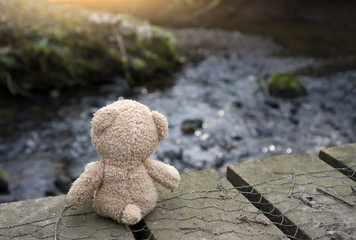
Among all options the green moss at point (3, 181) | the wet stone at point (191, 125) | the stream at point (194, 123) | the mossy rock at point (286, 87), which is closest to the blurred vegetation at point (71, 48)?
the stream at point (194, 123)

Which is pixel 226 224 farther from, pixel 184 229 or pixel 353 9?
pixel 353 9

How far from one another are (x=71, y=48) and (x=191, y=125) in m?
2.93

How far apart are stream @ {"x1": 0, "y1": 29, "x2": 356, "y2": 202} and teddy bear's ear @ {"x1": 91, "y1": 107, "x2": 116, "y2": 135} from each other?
2496 millimetres

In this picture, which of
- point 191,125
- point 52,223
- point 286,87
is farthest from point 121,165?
point 286,87

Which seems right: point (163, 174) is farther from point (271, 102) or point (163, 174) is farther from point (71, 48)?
point (71, 48)

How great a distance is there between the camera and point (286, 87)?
6824mm

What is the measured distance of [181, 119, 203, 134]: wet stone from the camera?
5.54 m

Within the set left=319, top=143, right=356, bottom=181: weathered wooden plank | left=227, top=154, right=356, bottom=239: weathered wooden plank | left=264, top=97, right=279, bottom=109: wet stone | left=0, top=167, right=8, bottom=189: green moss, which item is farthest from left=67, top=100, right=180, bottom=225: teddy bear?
left=264, top=97, right=279, bottom=109: wet stone

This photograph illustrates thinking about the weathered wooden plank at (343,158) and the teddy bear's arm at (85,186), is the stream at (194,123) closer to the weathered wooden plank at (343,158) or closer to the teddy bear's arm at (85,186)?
the weathered wooden plank at (343,158)

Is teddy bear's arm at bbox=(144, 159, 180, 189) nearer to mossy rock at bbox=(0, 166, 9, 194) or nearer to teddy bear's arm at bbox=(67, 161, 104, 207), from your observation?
teddy bear's arm at bbox=(67, 161, 104, 207)

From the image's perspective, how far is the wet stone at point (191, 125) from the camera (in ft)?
18.2

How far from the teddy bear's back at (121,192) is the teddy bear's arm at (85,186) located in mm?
41

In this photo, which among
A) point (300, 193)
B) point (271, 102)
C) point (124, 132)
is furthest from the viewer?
point (271, 102)

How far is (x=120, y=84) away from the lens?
6945 millimetres
